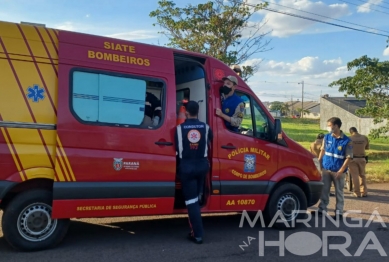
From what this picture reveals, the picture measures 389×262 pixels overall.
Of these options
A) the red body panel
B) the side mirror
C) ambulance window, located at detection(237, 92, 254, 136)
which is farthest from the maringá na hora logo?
the side mirror

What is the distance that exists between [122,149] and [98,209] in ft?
2.59

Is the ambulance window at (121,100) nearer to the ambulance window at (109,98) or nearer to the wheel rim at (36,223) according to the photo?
the ambulance window at (109,98)

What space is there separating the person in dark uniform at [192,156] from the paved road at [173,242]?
0.52m

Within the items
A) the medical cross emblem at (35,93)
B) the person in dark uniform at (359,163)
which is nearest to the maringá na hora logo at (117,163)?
the medical cross emblem at (35,93)

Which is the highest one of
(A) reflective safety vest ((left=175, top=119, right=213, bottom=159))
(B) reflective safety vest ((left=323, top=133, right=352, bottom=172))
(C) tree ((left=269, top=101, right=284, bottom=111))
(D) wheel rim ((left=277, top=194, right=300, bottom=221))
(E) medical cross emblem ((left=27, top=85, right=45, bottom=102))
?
(C) tree ((left=269, top=101, right=284, bottom=111))

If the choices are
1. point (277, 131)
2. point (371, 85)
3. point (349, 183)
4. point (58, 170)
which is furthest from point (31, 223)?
point (371, 85)

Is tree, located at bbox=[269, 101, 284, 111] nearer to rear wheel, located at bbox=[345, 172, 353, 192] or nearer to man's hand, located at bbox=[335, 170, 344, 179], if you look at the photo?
rear wheel, located at bbox=[345, 172, 353, 192]

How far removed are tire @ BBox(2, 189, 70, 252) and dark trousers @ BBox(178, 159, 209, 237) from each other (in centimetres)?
159

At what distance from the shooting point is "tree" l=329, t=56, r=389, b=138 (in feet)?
56.1

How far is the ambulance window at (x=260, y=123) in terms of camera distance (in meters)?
6.73

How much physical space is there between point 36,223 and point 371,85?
49.9ft

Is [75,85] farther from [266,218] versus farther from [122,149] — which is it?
[266,218]

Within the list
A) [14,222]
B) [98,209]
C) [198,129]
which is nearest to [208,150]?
[198,129]

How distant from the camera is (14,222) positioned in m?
5.07
